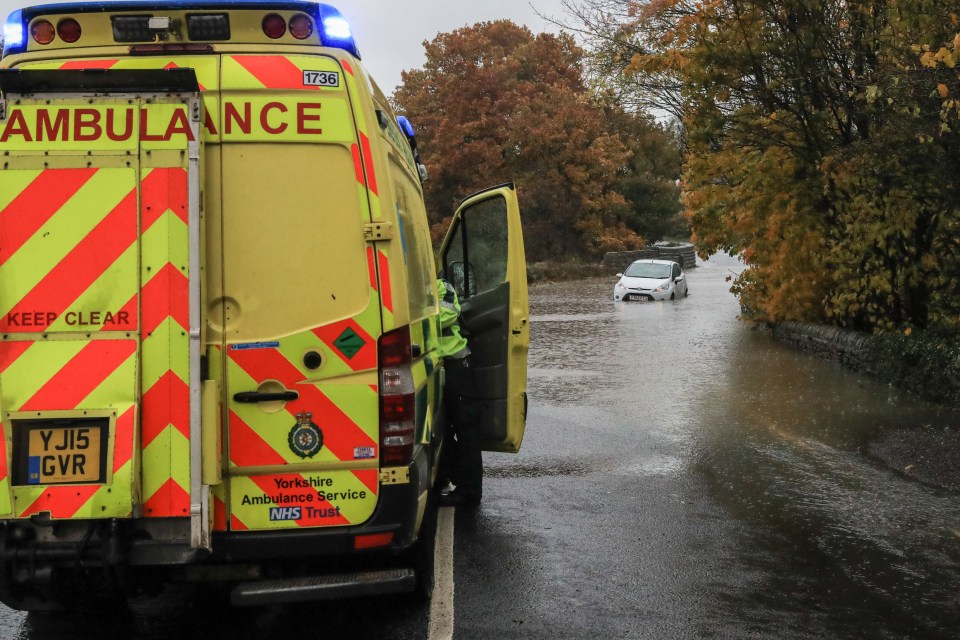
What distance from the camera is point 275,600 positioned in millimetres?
4188

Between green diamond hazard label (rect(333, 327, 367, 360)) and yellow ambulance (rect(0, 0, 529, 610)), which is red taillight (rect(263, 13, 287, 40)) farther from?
green diamond hazard label (rect(333, 327, 367, 360))

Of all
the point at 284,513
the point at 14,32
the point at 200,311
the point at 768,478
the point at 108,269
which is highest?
the point at 14,32

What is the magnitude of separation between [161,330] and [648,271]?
2932 cm

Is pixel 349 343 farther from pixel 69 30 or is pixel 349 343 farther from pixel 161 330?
pixel 69 30

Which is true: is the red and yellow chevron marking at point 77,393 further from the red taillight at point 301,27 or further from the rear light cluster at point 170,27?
the red taillight at point 301,27

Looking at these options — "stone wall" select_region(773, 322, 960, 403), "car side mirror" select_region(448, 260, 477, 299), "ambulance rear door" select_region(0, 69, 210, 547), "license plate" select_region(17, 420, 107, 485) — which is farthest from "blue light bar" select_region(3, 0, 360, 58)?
"stone wall" select_region(773, 322, 960, 403)

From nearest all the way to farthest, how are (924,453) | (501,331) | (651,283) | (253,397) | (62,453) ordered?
(62,453)
(253,397)
(501,331)
(924,453)
(651,283)

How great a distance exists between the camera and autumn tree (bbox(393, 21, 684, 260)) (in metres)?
47.4

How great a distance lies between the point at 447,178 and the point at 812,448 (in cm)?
4122

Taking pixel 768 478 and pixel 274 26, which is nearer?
pixel 274 26

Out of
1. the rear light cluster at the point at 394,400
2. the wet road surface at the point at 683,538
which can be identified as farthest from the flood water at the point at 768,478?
the rear light cluster at the point at 394,400

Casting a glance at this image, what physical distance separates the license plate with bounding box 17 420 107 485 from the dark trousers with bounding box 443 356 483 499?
2.86m

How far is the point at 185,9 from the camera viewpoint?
14.5 ft

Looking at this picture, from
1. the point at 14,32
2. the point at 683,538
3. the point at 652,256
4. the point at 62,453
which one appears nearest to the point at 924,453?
the point at 683,538
